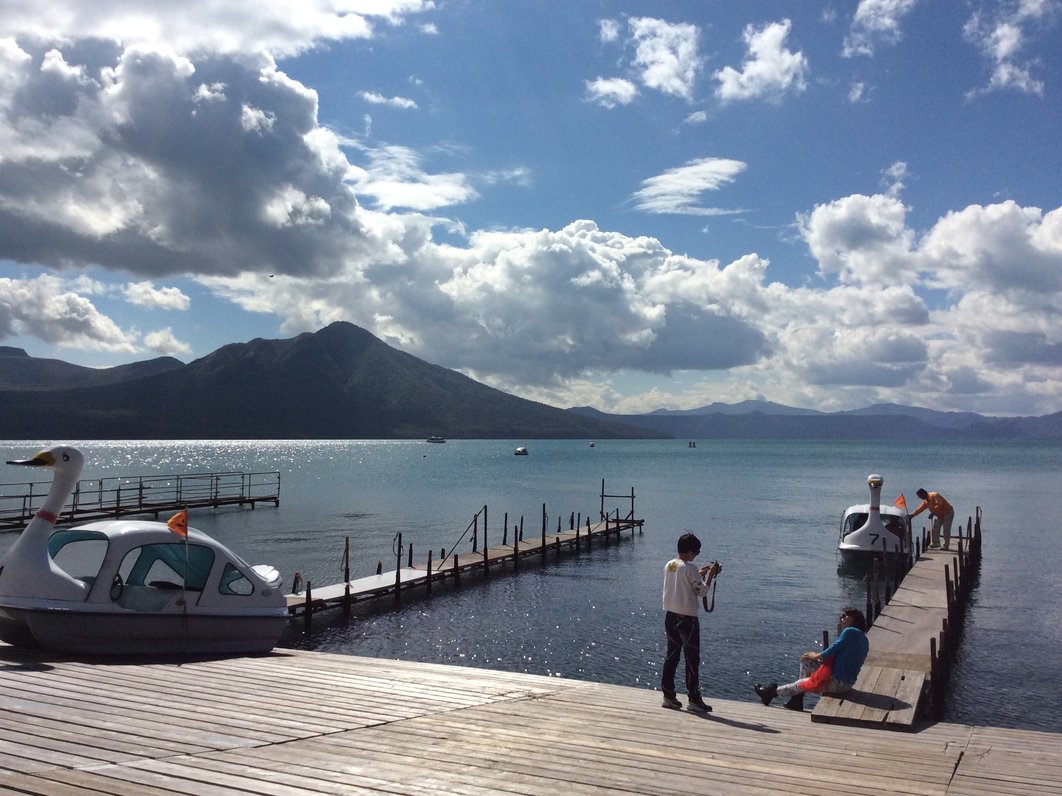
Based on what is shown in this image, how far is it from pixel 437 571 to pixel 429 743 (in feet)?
87.8

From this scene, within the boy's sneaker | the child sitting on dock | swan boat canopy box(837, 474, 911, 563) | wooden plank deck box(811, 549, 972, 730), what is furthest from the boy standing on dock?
swan boat canopy box(837, 474, 911, 563)

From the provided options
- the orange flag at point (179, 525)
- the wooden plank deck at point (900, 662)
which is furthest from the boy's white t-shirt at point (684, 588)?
the orange flag at point (179, 525)

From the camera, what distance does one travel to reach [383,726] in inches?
312

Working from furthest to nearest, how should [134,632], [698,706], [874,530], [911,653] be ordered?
1. [874,530]
2. [911,653]
3. [134,632]
4. [698,706]

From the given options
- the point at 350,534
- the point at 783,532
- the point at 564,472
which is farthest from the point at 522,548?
the point at 564,472

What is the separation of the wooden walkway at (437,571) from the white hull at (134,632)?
40.7ft

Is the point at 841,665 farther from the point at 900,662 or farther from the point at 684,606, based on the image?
the point at 900,662

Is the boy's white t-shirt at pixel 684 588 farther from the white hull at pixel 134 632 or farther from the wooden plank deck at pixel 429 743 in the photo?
the white hull at pixel 134 632

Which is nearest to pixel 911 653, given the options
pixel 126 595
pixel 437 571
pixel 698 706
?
pixel 698 706

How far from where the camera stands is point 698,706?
9727mm

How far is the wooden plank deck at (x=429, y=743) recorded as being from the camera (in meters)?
6.22

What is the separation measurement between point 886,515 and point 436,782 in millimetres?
39294

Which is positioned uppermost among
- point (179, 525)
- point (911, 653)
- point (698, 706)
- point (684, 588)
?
point (179, 525)

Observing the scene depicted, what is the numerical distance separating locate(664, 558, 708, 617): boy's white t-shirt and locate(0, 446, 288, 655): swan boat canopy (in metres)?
6.76
